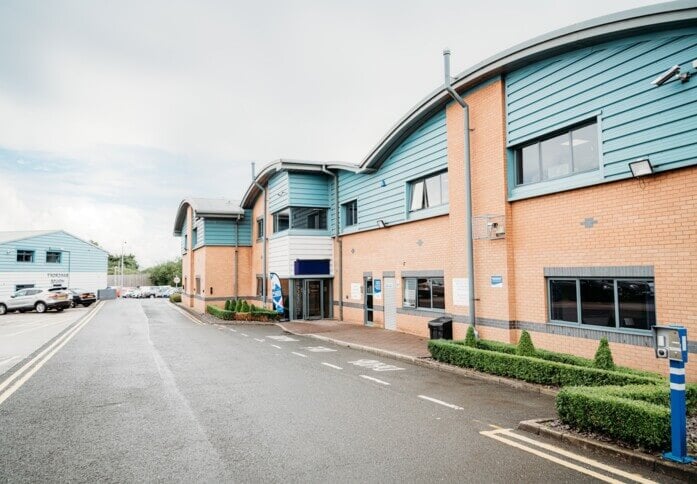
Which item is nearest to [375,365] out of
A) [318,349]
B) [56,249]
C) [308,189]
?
[318,349]

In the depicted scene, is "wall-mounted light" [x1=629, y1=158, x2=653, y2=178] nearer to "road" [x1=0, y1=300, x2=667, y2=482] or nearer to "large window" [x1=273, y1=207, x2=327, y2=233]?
"road" [x1=0, y1=300, x2=667, y2=482]

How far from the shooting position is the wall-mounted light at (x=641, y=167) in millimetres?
8664

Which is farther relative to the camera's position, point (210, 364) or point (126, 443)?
point (210, 364)

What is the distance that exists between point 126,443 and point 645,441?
6.34 m

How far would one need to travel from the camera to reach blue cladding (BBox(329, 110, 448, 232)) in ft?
49.6

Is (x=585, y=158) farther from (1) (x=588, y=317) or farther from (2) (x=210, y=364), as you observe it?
(2) (x=210, y=364)

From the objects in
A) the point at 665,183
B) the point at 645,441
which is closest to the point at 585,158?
the point at 665,183

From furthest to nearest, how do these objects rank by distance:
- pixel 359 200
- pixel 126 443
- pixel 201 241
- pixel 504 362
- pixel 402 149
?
1. pixel 201 241
2. pixel 359 200
3. pixel 402 149
4. pixel 504 362
5. pixel 126 443

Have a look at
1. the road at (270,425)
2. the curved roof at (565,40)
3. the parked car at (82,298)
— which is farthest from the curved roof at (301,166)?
the parked car at (82,298)

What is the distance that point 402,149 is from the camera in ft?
56.6

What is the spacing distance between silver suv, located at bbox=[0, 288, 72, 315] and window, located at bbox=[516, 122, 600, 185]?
103 ft

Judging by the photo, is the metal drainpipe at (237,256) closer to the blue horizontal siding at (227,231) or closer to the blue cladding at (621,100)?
the blue horizontal siding at (227,231)

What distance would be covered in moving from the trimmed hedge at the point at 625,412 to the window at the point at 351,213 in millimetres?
15557

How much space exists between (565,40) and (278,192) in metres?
16.1
